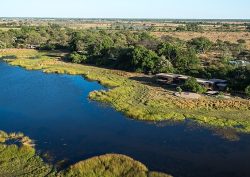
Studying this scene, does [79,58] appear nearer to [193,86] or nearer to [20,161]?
[193,86]

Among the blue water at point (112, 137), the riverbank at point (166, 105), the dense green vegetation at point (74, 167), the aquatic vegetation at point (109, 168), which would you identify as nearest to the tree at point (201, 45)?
the riverbank at point (166, 105)

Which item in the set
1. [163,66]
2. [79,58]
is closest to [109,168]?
[163,66]

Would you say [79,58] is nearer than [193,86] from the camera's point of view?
No

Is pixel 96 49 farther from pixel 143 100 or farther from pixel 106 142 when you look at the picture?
pixel 106 142

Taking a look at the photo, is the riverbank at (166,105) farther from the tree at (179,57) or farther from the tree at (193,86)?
the tree at (179,57)

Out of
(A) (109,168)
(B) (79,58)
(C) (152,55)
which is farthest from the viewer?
(B) (79,58)

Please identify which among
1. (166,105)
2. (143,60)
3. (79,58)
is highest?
(143,60)
